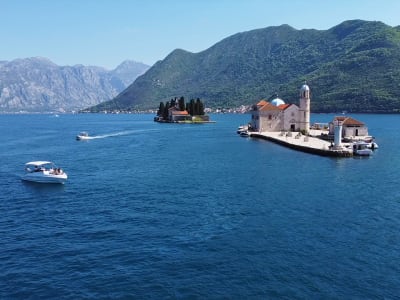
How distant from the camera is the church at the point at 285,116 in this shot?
413 feet

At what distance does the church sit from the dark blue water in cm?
5967

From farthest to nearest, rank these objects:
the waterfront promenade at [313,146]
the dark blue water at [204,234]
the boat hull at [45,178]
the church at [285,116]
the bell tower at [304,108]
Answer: the church at [285,116] → the bell tower at [304,108] → the waterfront promenade at [313,146] → the boat hull at [45,178] → the dark blue water at [204,234]

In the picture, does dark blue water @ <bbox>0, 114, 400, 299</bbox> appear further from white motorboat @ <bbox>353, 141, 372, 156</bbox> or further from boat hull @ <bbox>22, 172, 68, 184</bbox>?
white motorboat @ <bbox>353, 141, 372, 156</bbox>

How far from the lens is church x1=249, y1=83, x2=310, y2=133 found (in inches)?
4951

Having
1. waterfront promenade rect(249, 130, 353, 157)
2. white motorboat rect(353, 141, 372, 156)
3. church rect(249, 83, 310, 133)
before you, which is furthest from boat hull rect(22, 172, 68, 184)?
church rect(249, 83, 310, 133)

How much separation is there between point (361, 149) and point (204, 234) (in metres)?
60.9

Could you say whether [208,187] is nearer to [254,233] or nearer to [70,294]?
[254,233]

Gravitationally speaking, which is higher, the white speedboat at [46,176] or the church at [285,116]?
the church at [285,116]

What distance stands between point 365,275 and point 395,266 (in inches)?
120

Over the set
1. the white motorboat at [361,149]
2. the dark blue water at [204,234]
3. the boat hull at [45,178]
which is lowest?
the dark blue water at [204,234]

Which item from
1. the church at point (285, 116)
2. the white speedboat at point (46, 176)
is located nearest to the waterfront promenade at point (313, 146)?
the church at point (285, 116)

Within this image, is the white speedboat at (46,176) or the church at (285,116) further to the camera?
the church at (285,116)

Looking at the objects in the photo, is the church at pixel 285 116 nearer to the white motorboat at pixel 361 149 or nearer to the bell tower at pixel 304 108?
the bell tower at pixel 304 108

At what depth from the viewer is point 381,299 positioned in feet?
81.4
